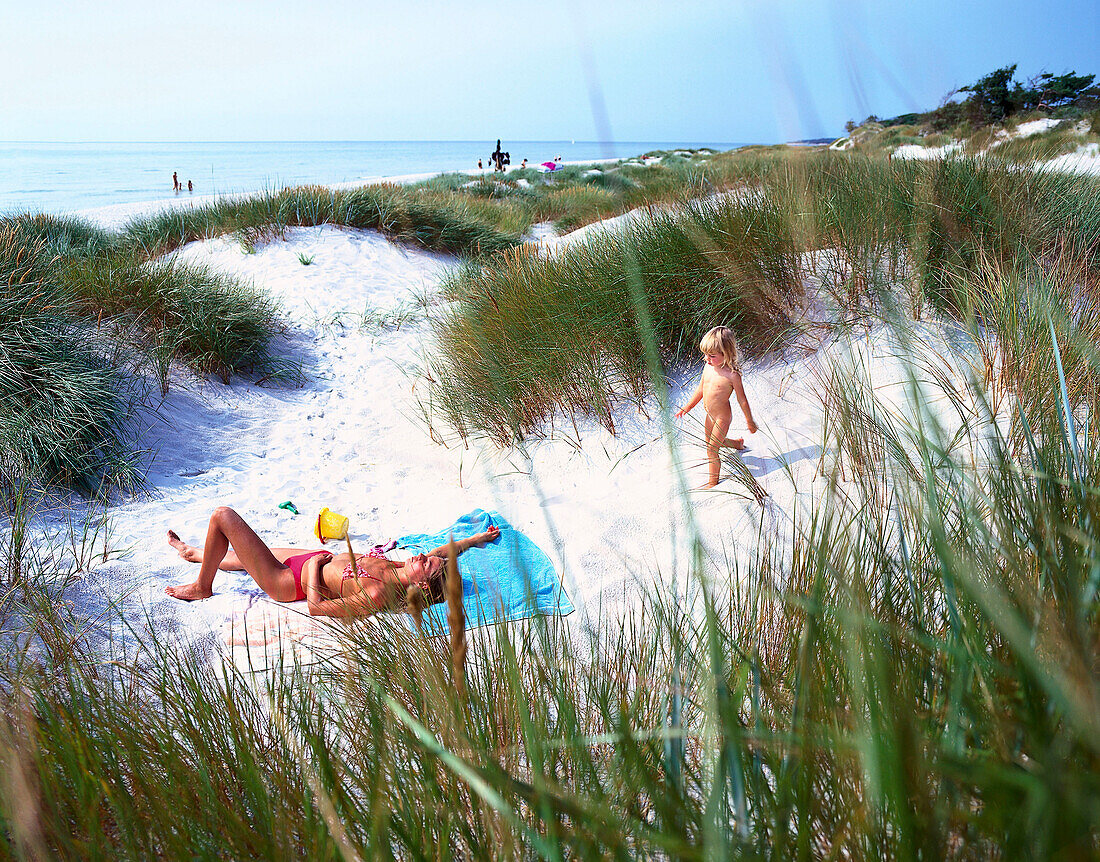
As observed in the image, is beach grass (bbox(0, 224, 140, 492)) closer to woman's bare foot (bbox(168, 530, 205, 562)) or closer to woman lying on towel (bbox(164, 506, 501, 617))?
woman's bare foot (bbox(168, 530, 205, 562))

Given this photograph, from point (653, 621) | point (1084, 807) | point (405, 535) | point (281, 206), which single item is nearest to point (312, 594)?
point (405, 535)

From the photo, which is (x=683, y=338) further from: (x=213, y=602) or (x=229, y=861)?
(x=229, y=861)

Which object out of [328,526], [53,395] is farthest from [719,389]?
[53,395]

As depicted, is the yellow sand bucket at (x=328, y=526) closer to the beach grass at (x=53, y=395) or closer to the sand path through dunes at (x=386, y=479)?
the sand path through dunes at (x=386, y=479)

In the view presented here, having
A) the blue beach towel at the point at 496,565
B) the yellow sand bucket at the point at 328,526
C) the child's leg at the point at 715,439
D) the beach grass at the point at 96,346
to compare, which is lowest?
the blue beach towel at the point at 496,565

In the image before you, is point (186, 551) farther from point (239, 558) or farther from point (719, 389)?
point (719, 389)

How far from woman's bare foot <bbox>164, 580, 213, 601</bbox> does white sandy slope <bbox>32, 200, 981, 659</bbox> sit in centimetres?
4

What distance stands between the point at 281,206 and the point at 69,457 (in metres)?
6.70

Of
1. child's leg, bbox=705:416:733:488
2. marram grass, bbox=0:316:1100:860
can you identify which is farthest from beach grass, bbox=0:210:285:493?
child's leg, bbox=705:416:733:488

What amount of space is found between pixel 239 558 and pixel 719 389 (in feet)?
8.39

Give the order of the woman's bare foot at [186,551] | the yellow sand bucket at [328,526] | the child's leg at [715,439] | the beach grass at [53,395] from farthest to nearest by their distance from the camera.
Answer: the beach grass at [53,395] → the yellow sand bucket at [328,526] → the woman's bare foot at [186,551] → the child's leg at [715,439]

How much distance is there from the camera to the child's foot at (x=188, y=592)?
10.4 ft

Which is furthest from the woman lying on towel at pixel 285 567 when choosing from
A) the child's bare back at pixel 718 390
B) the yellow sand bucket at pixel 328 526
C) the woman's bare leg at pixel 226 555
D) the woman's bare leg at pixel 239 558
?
the child's bare back at pixel 718 390

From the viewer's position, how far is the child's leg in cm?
332
